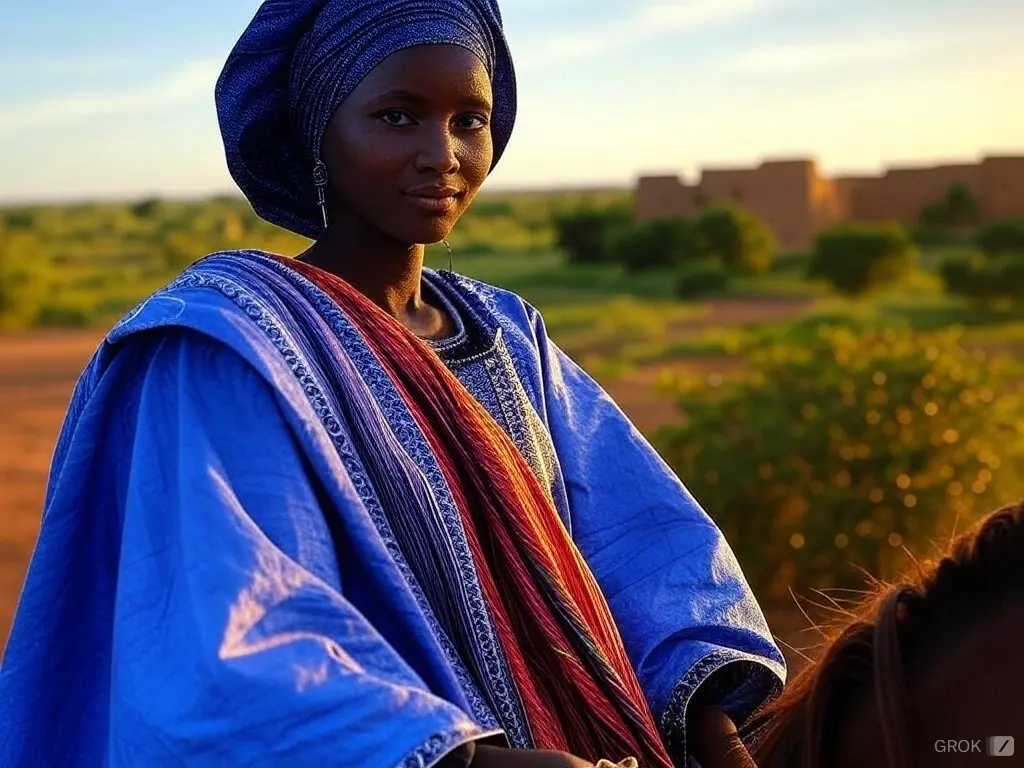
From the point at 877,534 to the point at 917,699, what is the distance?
571 cm

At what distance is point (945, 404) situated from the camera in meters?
6.90

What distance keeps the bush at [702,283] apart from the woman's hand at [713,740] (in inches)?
1063

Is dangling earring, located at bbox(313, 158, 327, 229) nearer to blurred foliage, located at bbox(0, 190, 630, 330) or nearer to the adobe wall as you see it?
blurred foliage, located at bbox(0, 190, 630, 330)

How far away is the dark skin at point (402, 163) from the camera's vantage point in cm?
196

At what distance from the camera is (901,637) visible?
1429mm

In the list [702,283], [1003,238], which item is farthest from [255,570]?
[1003,238]

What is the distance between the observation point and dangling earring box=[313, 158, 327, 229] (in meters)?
2.06

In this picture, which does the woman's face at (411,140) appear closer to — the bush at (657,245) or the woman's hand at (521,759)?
the woman's hand at (521,759)

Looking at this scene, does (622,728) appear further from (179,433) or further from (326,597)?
(179,433)

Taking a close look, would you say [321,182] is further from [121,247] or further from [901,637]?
[121,247]

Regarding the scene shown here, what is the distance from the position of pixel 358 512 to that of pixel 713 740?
0.76m

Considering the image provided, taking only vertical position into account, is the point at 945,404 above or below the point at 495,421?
below

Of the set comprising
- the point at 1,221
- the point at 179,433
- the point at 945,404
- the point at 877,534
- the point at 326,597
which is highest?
the point at 1,221

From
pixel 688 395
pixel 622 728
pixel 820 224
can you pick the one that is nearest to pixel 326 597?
pixel 622 728
